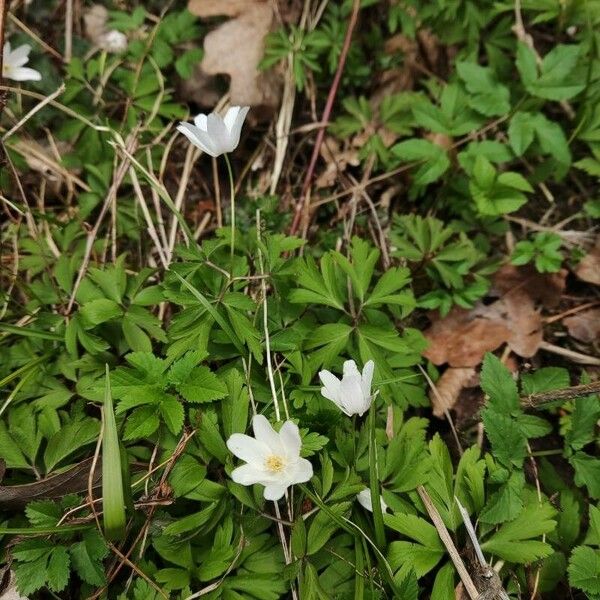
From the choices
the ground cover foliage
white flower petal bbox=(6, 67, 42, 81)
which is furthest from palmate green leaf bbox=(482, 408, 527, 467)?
white flower petal bbox=(6, 67, 42, 81)

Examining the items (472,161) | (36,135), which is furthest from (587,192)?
(36,135)

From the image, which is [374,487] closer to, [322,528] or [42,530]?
[322,528]

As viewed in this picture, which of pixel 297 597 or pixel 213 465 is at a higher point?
pixel 213 465

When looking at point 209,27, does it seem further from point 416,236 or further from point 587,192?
point 587,192

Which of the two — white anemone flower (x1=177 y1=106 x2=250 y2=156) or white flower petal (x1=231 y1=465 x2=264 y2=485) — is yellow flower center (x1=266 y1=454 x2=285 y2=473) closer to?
white flower petal (x1=231 y1=465 x2=264 y2=485)

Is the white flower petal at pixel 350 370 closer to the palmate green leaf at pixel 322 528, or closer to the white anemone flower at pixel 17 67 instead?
the palmate green leaf at pixel 322 528
